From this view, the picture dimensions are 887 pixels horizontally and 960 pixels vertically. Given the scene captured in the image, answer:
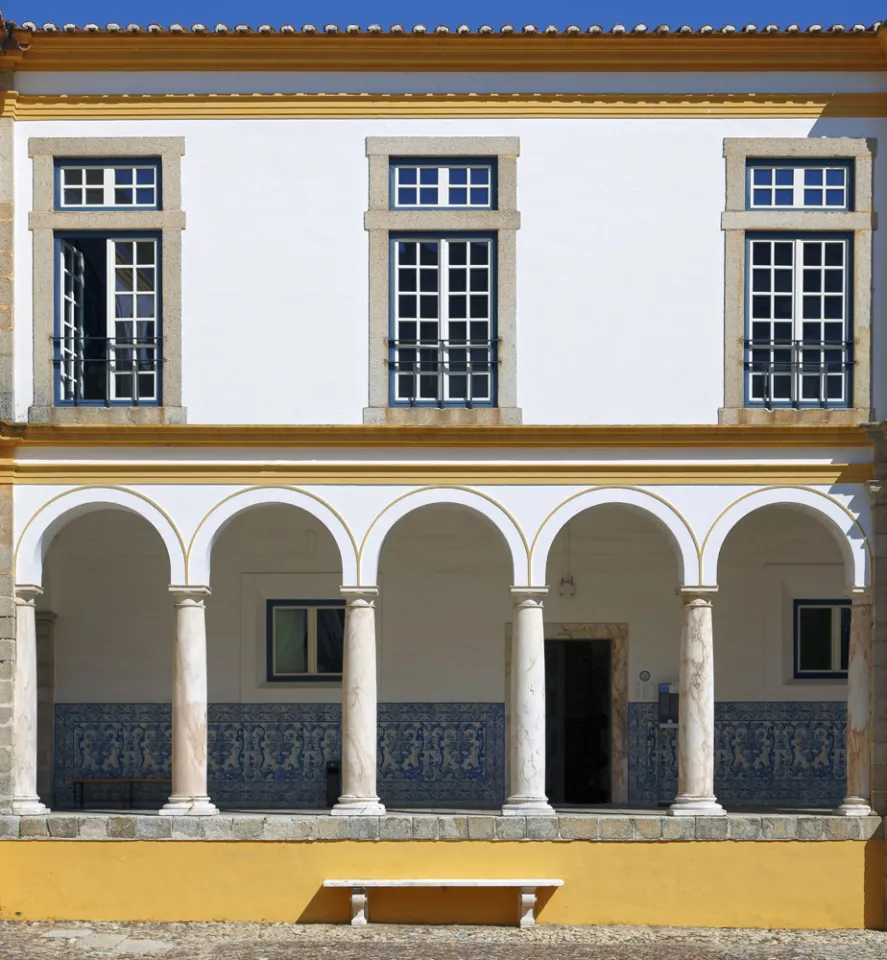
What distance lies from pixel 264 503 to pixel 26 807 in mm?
2922

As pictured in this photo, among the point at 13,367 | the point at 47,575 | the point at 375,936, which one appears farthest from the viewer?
the point at 47,575

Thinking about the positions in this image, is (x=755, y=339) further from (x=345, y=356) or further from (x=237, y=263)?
(x=237, y=263)

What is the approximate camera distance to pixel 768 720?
15211 mm

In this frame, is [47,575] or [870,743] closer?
[870,743]

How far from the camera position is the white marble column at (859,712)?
44.2ft

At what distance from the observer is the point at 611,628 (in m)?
15.4

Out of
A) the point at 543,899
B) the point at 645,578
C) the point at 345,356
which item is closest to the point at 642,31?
the point at 345,356

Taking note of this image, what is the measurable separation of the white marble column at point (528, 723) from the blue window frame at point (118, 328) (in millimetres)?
3381

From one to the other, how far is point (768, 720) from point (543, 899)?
3075 mm

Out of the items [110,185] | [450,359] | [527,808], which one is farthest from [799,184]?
[110,185]

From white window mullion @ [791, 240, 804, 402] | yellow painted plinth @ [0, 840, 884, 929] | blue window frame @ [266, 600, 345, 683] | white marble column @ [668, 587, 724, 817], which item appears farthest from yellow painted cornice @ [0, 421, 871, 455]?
yellow painted plinth @ [0, 840, 884, 929]

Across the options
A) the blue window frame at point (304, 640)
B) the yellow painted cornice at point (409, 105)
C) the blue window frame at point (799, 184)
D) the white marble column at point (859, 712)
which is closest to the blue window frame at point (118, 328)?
the yellow painted cornice at point (409, 105)

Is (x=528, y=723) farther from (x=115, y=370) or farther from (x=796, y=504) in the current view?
(x=115, y=370)

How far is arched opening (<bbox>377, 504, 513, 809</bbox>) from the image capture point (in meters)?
15.0
